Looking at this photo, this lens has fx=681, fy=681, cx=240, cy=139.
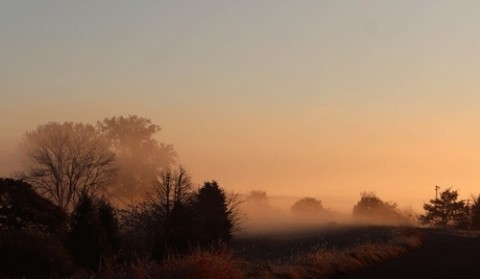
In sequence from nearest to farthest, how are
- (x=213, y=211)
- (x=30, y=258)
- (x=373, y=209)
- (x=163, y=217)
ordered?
1. (x=30, y=258)
2. (x=163, y=217)
3. (x=213, y=211)
4. (x=373, y=209)

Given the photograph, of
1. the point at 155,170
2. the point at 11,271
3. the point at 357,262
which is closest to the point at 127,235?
the point at 357,262

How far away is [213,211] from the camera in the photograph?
1815 inches

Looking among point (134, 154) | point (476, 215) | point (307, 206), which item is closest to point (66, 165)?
point (134, 154)

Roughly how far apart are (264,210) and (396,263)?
419ft

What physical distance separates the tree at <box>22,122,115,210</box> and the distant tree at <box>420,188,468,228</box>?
245 feet

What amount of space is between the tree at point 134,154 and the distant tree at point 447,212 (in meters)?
60.5

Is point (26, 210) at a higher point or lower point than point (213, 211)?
lower

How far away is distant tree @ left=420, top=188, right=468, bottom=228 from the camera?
129m

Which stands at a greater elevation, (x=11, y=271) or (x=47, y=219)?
(x=47, y=219)

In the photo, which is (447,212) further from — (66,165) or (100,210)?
(100,210)

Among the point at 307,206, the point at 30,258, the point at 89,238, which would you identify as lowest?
the point at 30,258

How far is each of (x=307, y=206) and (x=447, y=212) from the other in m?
48.6

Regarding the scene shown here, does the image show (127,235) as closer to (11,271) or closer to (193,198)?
(193,198)

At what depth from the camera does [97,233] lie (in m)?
29.0
